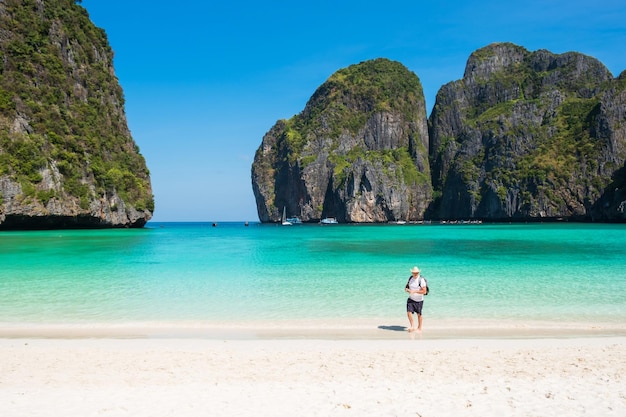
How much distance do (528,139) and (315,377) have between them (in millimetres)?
142796

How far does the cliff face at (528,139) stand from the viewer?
115 m

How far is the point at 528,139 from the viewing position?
133500 mm

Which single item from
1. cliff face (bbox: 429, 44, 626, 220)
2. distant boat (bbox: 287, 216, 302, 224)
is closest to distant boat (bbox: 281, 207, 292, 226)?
distant boat (bbox: 287, 216, 302, 224)

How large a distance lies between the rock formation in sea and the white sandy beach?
111m

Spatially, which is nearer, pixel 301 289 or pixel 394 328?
pixel 394 328

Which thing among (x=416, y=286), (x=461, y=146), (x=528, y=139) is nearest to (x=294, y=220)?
(x=461, y=146)

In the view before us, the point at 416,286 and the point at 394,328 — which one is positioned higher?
the point at 416,286

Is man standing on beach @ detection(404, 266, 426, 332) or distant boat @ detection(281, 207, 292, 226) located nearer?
man standing on beach @ detection(404, 266, 426, 332)

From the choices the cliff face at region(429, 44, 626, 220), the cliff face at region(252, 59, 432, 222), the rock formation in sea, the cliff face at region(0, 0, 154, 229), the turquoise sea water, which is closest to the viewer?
the turquoise sea water

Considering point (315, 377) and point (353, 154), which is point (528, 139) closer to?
point (353, 154)

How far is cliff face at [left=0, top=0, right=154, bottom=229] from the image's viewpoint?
51219 mm

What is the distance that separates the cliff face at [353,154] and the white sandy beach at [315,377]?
404 ft

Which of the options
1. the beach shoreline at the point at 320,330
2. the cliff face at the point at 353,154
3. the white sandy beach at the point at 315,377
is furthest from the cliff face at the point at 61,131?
the cliff face at the point at 353,154

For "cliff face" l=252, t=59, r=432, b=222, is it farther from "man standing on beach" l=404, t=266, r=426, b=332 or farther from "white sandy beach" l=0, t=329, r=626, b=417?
"white sandy beach" l=0, t=329, r=626, b=417
